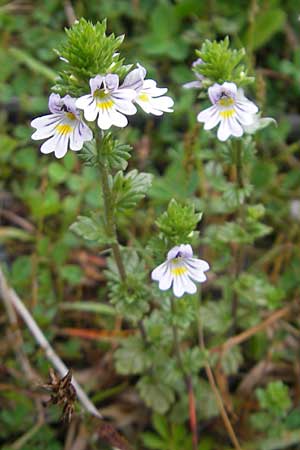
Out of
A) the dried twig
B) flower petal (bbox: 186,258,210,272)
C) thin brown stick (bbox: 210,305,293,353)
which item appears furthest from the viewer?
thin brown stick (bbox: 210,305,293,353)

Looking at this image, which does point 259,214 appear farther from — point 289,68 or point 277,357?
point 289,68

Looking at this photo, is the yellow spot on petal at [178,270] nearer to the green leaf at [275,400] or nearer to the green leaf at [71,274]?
the green leaf at [275,400]

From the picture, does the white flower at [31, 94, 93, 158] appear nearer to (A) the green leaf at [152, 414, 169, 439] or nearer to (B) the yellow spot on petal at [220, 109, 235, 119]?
(B) the yellow spot on petal at [220, 109, 235, 119]

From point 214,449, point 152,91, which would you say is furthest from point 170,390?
point 152,91

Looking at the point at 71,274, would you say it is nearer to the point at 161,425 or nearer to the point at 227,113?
the point at 161,425

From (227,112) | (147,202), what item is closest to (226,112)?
(227,112)

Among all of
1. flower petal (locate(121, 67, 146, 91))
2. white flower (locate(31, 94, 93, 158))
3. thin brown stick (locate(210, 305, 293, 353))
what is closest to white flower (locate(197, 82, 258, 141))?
flower petal (locate(121, 67, 146, 91))
